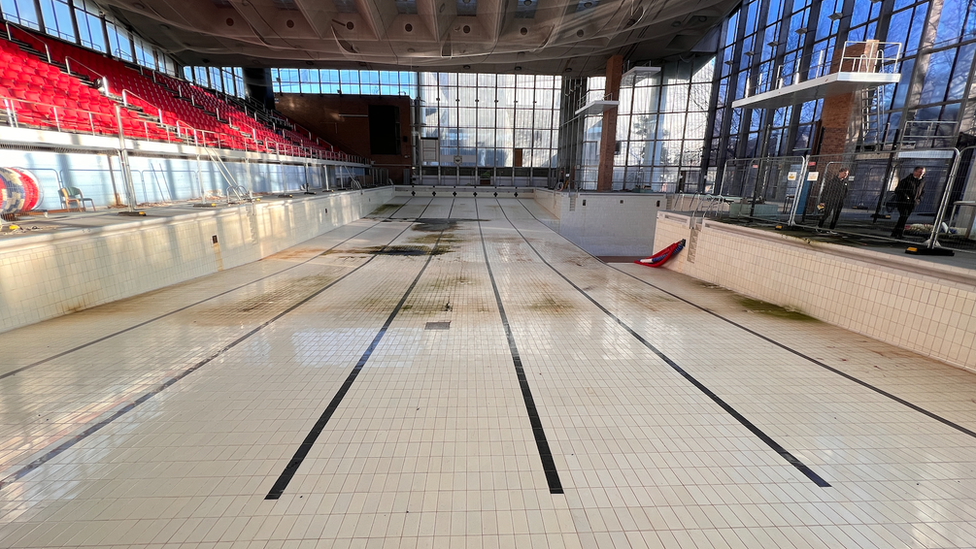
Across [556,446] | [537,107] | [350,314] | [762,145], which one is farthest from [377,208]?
[556,446]

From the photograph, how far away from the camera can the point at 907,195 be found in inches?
178

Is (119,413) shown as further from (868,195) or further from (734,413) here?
(868,195)

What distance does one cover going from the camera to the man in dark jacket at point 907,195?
171 inches

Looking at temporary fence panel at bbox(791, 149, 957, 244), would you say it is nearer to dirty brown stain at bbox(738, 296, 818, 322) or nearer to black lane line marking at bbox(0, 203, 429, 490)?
dirty brown stain at bbox(738, 296, 818, 322)

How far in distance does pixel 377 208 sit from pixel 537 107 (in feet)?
39.6

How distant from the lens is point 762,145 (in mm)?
13469

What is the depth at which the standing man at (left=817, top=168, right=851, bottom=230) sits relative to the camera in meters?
5.10

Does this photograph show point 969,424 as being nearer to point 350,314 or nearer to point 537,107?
point 350,314

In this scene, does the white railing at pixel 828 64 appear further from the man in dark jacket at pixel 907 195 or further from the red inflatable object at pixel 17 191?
the red inflatable object at pixel 17 191

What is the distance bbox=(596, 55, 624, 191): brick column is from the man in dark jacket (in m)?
13.4

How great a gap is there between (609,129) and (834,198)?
43.2 ft

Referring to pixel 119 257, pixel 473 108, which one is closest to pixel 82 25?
pixel 119 257

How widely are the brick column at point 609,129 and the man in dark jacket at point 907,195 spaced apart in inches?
529

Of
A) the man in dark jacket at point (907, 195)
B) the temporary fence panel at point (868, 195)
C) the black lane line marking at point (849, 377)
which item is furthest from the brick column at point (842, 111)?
the black lane line marking at point (849, 377)
